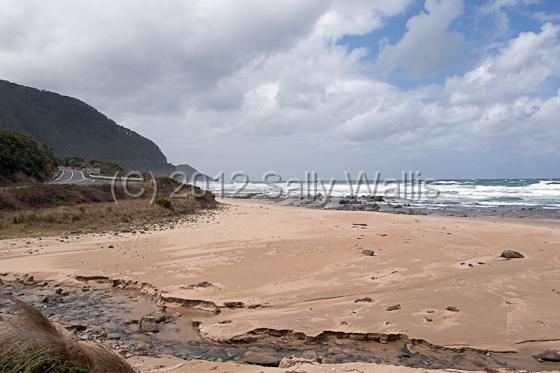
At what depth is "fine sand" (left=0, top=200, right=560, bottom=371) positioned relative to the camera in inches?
220

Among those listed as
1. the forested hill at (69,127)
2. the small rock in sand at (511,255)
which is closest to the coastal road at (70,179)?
the small rock in sand at (511,255)

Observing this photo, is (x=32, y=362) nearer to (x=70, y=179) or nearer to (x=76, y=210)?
(x=76, y=210)

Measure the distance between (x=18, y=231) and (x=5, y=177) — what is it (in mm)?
11477

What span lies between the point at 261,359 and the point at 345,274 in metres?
4.02

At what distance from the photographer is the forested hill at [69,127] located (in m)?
76.9

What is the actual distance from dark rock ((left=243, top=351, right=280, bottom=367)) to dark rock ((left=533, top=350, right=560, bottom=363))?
305 centimetres


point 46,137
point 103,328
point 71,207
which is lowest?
point 103,328

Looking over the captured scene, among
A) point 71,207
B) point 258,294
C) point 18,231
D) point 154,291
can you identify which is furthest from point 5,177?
point 258,294

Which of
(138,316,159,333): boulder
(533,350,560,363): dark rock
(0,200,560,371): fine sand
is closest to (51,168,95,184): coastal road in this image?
(0,200,560,371): fine sand

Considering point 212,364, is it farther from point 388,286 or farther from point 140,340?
point 388,286

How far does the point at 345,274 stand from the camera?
822 cm

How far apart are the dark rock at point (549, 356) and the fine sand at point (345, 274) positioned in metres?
0.27

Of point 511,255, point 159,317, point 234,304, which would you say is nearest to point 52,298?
point 159,317

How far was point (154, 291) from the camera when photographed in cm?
753
